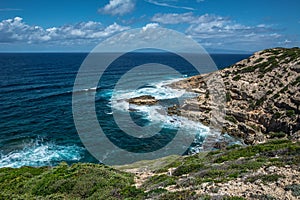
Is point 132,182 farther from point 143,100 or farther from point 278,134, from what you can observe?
point 143,100

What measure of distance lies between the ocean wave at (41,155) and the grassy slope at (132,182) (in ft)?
39.1

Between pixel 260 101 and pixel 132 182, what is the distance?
102 feet

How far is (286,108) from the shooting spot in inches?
1379

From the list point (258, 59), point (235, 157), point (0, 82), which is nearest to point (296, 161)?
point (235, 157)

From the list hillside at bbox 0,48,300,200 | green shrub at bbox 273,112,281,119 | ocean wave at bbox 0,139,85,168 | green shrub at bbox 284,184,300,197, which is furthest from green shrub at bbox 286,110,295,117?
ocean wave at bbox 0,139,85,168

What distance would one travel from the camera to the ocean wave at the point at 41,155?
100 feet

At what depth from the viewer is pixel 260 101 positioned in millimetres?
40094

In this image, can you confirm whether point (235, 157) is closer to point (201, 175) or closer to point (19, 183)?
point (201, 175)

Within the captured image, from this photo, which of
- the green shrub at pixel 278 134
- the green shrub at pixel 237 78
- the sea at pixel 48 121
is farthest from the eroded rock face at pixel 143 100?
the green shrub at pixel 278 134

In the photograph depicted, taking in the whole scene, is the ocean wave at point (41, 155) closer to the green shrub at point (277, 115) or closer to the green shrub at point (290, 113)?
the green shrub at point (277, 115)

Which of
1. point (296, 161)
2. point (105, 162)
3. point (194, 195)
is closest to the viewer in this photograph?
point (194, 195)

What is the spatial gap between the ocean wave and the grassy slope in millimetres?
11919

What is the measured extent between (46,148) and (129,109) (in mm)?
21294

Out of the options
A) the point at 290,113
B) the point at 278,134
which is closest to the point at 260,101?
the point at 290,113
